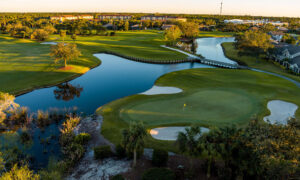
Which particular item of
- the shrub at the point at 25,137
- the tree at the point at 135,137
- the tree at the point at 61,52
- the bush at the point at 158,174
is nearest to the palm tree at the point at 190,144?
the bush at the point at 158,174

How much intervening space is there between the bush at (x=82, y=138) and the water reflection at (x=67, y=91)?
61.0 ft

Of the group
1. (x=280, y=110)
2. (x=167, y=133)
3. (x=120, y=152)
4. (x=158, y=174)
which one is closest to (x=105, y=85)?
(x=167, y=133)

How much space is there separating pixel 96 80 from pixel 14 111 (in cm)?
2369

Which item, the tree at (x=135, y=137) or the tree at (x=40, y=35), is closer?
the tree at (x=135, y=137)

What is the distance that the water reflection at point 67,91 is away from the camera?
4222cm

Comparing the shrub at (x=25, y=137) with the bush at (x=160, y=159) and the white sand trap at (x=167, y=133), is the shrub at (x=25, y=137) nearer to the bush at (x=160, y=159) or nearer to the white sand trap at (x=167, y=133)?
the white sand trap at (x=167, y=133)

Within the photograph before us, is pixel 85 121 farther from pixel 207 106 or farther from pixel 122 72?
pixel 122 72

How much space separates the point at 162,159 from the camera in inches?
782

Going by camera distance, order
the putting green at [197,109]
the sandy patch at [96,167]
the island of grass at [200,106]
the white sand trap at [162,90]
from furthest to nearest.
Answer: the white sand trap at [162,90] < the putting green at [197,109] < the island of grass at [200,106] < the sandy patch at [96,167]

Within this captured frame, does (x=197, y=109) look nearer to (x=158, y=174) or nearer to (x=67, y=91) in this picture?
(x=158, y=174)

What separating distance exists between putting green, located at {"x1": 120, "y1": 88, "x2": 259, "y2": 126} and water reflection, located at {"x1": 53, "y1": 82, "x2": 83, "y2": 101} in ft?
50.9

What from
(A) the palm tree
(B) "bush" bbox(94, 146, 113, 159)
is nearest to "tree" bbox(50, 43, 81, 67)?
(B) "bush" bbox(94, 146, 113, 159)

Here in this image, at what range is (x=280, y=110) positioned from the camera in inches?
1286

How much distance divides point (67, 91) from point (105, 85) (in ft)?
29.2
